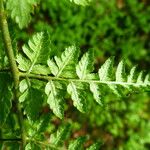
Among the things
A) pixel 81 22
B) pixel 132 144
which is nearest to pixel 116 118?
pixel 132 144

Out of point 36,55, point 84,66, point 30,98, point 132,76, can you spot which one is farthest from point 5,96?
point 132,76

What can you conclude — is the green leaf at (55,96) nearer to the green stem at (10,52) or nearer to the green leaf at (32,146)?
the green stem at (10,52)

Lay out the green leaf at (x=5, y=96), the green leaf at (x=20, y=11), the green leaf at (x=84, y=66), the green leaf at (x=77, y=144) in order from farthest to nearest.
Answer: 1. the green leaf at (x=77, y=144)
2. the green leaf at (x=84, y=66)
3. the green leaf at (x=5, y=96)
4. the green leaf at (x=20, y=11)

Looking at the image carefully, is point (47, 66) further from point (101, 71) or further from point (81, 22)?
point (81, 22)

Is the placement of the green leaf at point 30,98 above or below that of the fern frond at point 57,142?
above

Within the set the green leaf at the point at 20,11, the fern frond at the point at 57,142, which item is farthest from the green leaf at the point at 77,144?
the green leaf at the point at 20,11

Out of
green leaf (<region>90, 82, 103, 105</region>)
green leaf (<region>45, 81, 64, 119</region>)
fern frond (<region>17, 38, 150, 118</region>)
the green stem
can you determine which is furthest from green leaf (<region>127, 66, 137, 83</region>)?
the green stem

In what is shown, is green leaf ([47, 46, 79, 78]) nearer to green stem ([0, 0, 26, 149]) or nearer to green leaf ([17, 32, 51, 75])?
green leaf ([17, 32, 51, 75])
